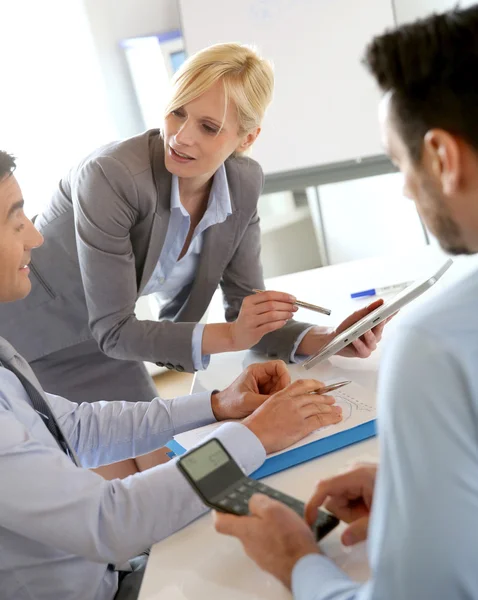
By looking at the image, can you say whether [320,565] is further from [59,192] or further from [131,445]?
[59,192]

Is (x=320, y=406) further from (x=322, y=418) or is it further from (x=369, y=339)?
(x=369, y=339)

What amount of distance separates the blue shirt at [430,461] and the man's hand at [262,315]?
2.55 feet

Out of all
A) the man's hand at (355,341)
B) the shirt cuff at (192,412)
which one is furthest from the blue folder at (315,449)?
the man's hand at (355,341)

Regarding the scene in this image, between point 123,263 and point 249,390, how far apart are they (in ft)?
1.44

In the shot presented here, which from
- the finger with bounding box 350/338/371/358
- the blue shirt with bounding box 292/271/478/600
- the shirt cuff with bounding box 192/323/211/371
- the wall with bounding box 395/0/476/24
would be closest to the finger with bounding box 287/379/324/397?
the finger with bounding box 350/338/371/358

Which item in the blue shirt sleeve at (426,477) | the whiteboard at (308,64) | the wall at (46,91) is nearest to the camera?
the blue shirt sleeve at (426,477)

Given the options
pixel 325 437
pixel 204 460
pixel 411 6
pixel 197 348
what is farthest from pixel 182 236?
pixel 411 6

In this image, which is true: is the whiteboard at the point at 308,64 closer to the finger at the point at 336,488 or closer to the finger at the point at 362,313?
the finger at the point at 362,313

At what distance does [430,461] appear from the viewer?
542 millimetres

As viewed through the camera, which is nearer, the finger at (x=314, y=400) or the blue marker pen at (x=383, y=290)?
the finger at (x=314, y=400)

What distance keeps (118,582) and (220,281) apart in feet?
2.74

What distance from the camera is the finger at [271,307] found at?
1354 mm

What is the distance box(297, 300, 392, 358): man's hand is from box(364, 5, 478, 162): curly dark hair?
0.71 metres

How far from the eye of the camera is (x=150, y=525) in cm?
88
